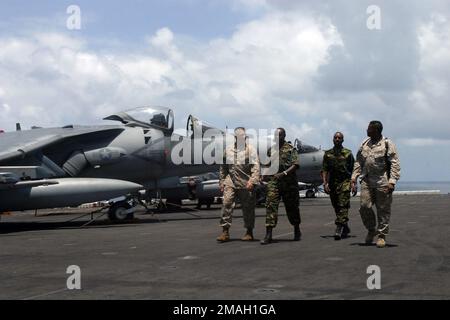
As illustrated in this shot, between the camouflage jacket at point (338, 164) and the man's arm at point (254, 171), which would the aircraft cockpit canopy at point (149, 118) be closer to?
the man's arm at point (254, 171)

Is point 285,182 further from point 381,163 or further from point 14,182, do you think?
point 14,182

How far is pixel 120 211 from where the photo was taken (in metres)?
15.8

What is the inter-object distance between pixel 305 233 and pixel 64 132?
8767mm

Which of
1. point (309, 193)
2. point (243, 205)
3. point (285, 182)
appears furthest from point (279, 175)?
point (309, 193)

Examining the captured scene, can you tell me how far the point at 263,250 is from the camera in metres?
8.19

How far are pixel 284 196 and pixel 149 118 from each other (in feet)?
28.4

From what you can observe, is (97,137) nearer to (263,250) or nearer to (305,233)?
(305,233)

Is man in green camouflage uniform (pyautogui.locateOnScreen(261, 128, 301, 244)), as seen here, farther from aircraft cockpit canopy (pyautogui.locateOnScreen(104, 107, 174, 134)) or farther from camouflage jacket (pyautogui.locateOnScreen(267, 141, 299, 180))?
aircraft cockpit canopy (pyautogui.locateOnScreen(104, 107, 174, 134))

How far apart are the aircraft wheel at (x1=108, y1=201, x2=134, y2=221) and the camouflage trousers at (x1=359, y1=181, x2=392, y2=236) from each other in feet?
30.0

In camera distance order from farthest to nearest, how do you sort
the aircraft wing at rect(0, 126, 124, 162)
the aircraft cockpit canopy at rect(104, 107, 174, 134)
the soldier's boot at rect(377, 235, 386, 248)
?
the aircraft cockpit canopy at rect(104, 107, 174, 134) < the aircraft wing at rect(0, 126, 124, 162) < the soldier's boot at rect(377, 235, 386, 248)

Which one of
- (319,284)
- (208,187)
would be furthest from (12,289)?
(208,187)

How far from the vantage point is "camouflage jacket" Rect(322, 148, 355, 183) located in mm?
9719

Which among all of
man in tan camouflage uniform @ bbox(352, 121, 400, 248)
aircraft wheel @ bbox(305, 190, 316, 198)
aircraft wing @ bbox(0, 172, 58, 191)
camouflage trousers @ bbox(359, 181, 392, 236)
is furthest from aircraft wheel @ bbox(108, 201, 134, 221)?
aircraft wheel @ bbox(305, 190, 316, 198)
